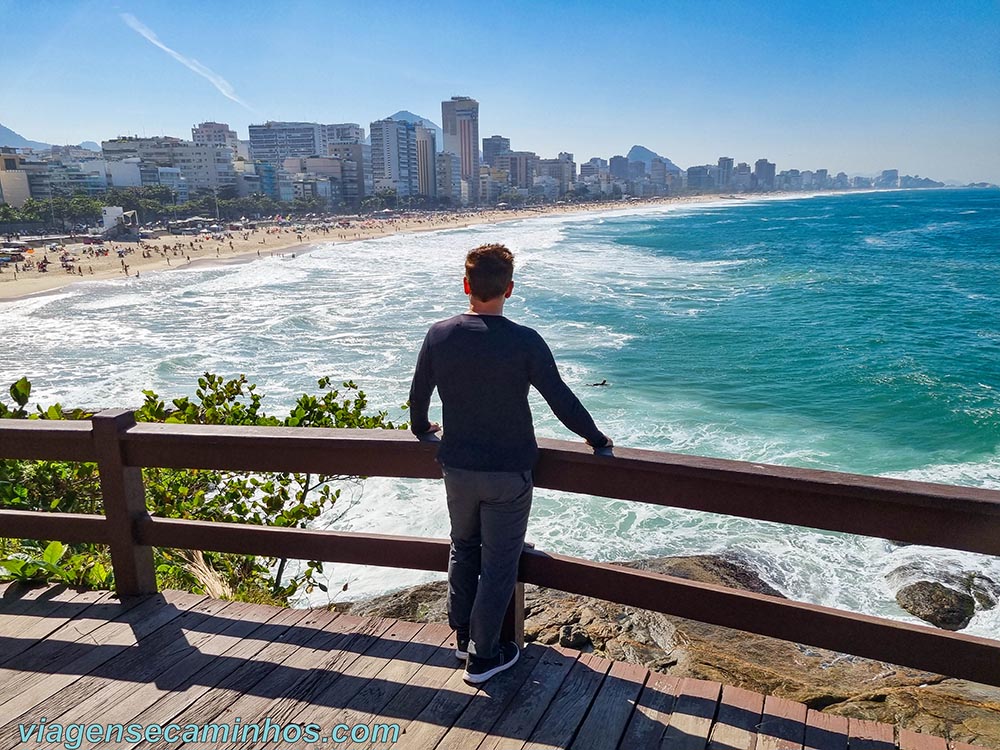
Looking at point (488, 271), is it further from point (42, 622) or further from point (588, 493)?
point (42, 622)

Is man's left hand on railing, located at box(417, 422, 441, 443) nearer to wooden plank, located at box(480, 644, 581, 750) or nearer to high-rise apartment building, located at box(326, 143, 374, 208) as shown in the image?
wooden plank, located at box(480, 644, 581, 750)

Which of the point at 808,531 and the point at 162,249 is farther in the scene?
the point at 162,249

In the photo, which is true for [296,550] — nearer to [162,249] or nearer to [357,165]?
[162,249]

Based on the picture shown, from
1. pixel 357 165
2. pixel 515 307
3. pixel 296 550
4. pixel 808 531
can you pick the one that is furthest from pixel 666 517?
pixel 357 165

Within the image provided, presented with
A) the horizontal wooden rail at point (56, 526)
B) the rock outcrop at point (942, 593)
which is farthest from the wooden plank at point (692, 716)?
the rock outcrop at point (942, 593)

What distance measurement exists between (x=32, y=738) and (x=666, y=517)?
8.70 m

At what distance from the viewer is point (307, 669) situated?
9.29 ft

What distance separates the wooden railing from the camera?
2326mm

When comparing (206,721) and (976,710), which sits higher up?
(206,721)

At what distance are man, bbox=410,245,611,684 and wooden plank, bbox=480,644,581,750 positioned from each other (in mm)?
176

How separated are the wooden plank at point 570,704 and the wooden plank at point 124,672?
58.7 inches

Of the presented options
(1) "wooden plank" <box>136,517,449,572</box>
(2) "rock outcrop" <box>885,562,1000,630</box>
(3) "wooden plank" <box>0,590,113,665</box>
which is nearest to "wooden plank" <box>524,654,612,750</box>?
(1) "wooden plank" <box>136,517,449,572</box>

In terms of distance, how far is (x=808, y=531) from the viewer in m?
9.65

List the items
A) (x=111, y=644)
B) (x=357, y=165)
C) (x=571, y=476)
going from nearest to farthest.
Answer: (x=571, y=476) < (x=111, y=644) < (x=357, y=165)
